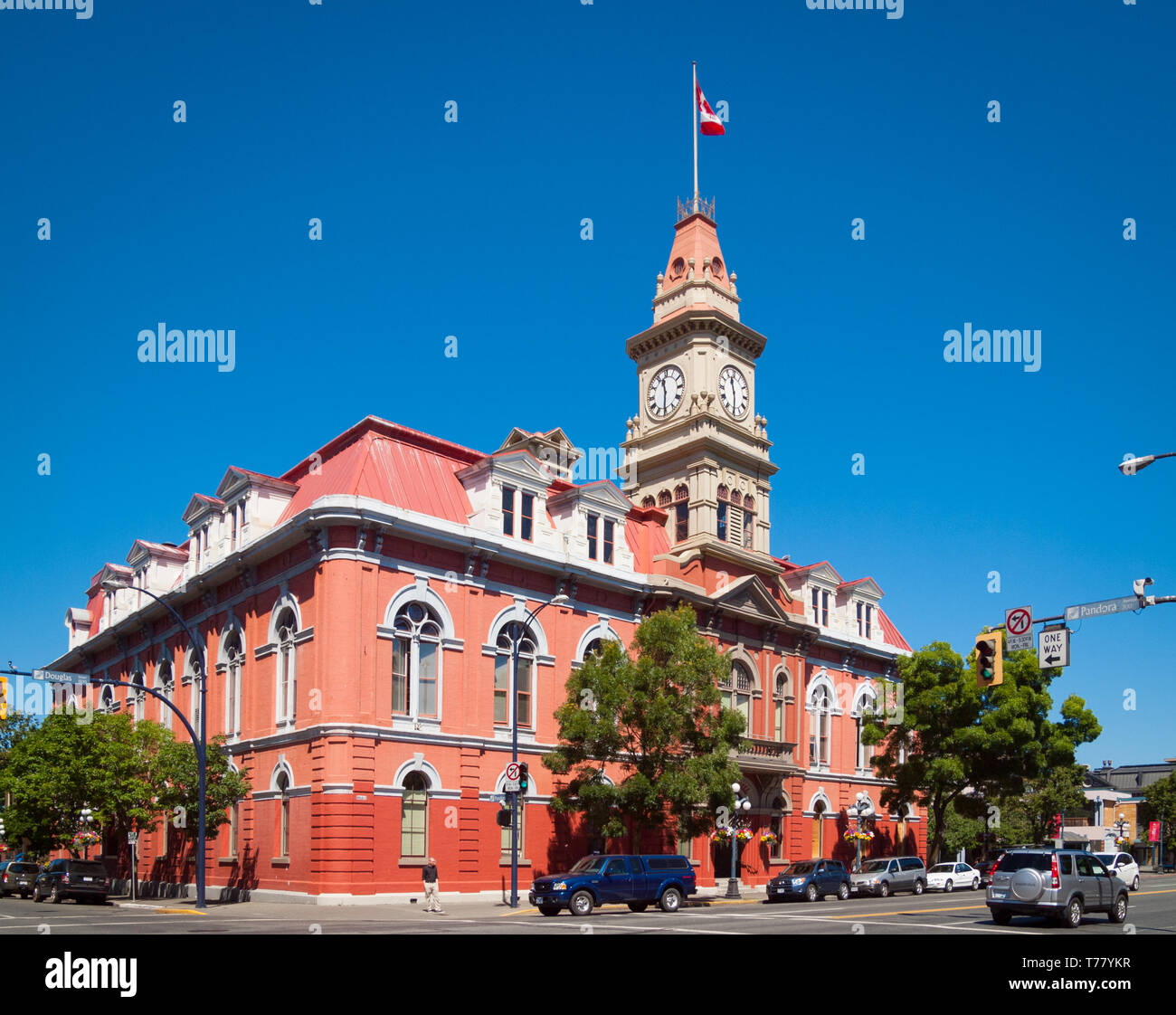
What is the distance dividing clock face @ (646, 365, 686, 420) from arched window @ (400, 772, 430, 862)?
26287 mm

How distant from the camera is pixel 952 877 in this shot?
5231cm

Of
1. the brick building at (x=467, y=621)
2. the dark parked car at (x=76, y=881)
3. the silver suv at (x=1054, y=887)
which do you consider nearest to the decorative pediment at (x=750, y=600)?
the brick building at (x=467, y=621)

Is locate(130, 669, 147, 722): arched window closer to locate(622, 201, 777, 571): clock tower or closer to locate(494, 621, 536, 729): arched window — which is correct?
locate(494, 621, 536, 729): arched window

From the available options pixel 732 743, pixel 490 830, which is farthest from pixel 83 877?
pixel 732 743

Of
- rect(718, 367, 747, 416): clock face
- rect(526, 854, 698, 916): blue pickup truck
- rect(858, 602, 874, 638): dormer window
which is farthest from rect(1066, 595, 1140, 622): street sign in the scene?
rect(858, 602, 874, 638): dormer window

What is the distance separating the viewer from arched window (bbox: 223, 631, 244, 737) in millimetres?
46000

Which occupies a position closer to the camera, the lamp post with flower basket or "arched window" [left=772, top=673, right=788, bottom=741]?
"arched window" [left=772, top=673, right=788, bottom=741]

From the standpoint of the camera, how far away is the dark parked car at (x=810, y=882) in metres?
42.1

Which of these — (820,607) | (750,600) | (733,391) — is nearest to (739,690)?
(750,600)

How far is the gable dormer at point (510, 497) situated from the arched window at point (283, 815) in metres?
11.9

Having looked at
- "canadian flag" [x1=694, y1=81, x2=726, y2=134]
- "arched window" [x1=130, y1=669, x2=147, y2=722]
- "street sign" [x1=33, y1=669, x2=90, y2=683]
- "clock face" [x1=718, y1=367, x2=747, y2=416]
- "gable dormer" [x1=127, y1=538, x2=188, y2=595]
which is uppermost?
"canadian flag" [x1=694, y1=81, x2=726, y2=134]

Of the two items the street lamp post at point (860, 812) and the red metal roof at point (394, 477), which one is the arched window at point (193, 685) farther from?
the street lamp post at point (860, 812)
